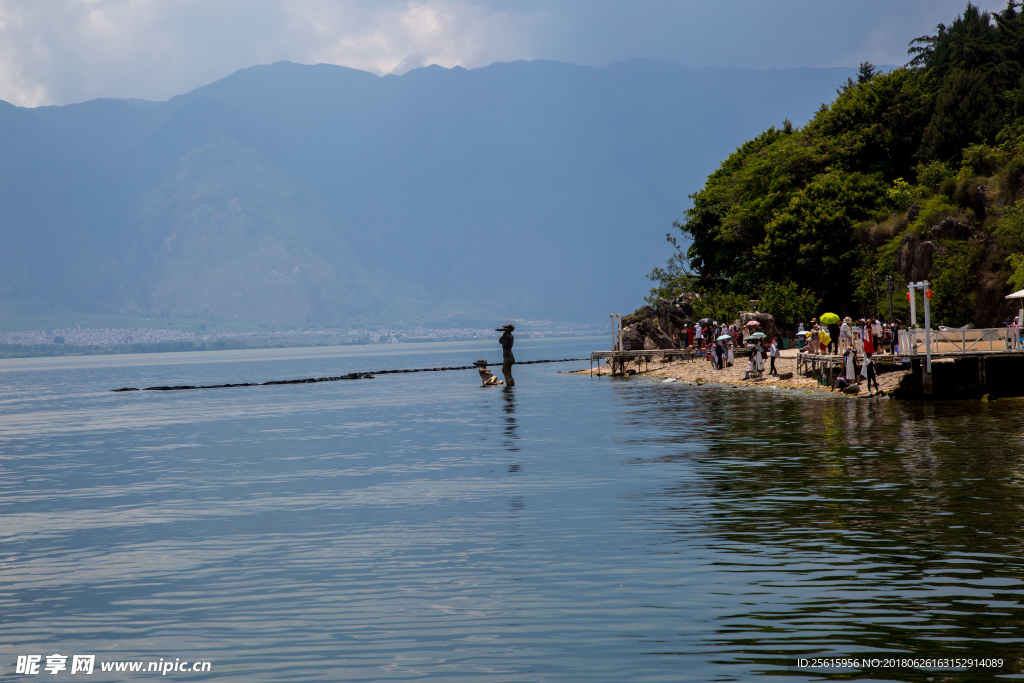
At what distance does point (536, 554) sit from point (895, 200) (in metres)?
59.3

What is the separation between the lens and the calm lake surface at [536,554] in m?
8.93

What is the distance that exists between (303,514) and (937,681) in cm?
1245

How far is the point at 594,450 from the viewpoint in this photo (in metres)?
25.2

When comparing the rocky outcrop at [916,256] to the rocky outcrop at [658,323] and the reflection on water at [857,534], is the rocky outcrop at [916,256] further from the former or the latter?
the reflection on water at [857,534]

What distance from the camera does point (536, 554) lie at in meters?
12.9

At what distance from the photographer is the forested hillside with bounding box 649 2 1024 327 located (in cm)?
5041

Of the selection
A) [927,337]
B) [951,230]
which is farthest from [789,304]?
[927,337]

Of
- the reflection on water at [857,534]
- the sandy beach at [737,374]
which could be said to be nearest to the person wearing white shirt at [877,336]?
the sandy beach at [737,374]

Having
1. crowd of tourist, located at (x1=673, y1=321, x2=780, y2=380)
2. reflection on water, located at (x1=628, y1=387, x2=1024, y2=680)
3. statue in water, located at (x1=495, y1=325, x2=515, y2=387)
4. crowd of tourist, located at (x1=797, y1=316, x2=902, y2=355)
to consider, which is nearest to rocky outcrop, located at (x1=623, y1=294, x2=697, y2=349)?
crowd of tourist, located at (x1=673, y1=321, x2=780, y2=380)

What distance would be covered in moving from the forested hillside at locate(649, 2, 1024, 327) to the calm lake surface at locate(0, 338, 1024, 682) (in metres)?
26.4

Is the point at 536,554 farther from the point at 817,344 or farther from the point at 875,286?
the point at 875,286

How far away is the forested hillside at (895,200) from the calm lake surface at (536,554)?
1038 inches

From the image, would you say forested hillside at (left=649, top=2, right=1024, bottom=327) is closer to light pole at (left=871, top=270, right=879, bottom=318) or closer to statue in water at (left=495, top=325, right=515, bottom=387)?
light pole at (left=871, top=270, right=879, bottom=318)

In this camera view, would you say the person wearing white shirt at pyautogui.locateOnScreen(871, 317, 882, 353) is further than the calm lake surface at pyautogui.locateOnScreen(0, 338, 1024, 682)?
Yes
